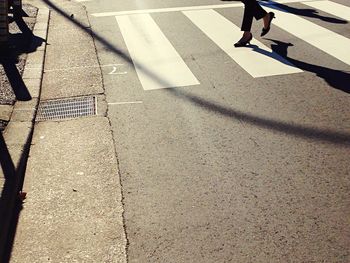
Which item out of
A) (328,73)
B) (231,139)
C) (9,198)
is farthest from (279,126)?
(9,198)

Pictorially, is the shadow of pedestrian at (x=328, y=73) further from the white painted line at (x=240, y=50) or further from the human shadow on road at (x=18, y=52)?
the human shadow on road at (x=18, y=52)

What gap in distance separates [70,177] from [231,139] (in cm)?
173

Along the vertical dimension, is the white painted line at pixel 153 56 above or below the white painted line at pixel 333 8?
below

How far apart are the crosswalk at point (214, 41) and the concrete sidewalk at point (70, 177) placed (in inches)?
35.7

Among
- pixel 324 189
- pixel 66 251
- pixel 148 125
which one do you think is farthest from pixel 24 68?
pixel 324 189

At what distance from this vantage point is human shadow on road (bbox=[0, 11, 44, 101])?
18.3 ft

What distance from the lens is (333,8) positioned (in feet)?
29.5

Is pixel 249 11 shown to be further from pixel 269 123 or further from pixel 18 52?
pixel 18 52

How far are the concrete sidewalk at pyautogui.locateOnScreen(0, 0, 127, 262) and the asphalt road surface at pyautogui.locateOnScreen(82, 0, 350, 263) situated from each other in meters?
0.16

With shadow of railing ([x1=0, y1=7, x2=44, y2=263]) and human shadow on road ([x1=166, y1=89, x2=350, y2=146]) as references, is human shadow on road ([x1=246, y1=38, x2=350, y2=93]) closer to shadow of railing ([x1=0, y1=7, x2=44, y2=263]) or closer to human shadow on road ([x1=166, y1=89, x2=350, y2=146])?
human shadow on road ([x1=166, y1=89, x2=350, y2=146])

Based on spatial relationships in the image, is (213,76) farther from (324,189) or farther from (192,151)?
(324,189)

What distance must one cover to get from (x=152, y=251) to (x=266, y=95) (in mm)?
2971

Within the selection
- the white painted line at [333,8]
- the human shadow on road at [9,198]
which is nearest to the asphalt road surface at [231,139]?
the white painted line at [333,8]

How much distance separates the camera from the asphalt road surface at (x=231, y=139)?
314 cm
